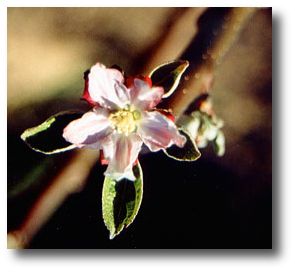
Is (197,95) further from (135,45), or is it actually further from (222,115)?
(135,45)

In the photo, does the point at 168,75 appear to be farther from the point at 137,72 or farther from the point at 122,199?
the point at 122,199


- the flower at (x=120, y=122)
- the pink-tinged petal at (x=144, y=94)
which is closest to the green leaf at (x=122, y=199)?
the flower at (x=120, y=122)

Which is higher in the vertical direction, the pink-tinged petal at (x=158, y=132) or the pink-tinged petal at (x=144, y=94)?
the pink-tinged petal at (x=144, y=94)

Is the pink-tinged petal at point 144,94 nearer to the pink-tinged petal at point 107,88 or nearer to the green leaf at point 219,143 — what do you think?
the pink-tinged petal at point 107,88

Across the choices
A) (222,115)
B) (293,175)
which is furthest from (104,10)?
(293,175)

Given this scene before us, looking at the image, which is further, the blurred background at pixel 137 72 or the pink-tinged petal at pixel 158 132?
the blurred background at pixel 137 72

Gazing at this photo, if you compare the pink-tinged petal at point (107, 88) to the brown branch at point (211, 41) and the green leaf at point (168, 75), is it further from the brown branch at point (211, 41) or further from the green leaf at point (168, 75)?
the brown branch at point (211, 41)

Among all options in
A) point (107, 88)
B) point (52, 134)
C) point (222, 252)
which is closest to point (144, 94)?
point (107, 88)
